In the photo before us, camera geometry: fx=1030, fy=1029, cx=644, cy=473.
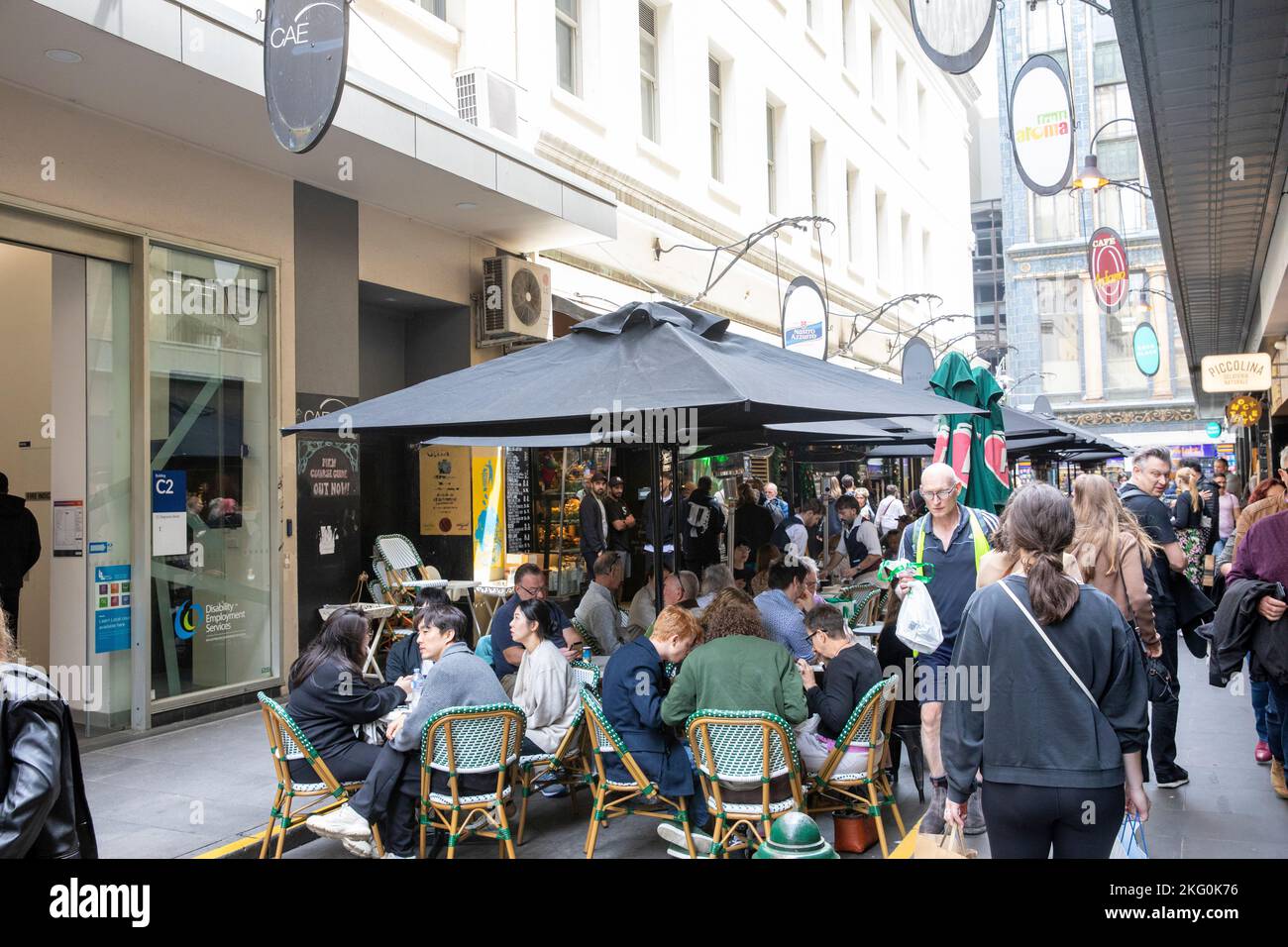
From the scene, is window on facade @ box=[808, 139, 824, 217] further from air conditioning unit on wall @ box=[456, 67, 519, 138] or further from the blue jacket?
the blue jacket

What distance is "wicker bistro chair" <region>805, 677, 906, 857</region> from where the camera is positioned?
5070 millimetres

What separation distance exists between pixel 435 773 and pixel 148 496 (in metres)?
4.22

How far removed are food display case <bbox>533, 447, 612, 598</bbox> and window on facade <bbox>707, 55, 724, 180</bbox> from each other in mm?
6673

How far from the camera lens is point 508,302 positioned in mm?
11617

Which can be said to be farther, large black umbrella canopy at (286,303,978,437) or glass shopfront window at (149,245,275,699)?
glass shopfront window at (149,245,275,699)

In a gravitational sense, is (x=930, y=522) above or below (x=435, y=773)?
above

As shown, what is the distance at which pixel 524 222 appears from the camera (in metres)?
11.3

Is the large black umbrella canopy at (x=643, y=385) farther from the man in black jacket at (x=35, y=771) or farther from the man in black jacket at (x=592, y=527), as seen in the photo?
the man in black jacket at (x=592, y=527)

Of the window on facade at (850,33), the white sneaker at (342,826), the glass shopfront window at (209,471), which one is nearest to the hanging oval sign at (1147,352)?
the window on facade at (850,33)

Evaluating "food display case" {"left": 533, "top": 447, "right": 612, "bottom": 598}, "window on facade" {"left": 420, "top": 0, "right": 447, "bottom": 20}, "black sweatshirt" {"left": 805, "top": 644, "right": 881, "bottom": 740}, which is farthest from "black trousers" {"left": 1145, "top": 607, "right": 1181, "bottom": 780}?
"window on facade" {"left": 420, "top": 0, "right": 447, "bottom": 20}

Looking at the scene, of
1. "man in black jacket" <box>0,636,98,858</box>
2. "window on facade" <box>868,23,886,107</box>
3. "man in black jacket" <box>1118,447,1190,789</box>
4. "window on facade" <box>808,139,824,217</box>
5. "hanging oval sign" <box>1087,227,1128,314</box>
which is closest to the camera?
"man in black jacket" <box>0,636,98,858</box>

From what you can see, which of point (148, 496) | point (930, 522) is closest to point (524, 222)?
point (148, 496)

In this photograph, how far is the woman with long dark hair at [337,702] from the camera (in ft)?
17.4
